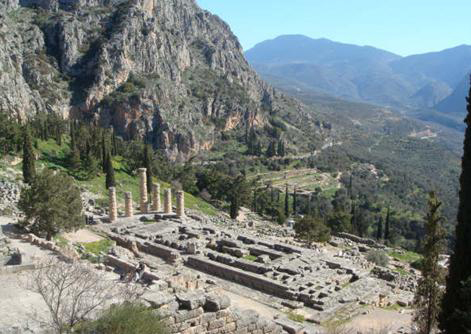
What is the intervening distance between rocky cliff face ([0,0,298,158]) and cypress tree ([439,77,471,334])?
7740cm

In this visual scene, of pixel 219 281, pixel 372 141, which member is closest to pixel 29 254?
pixel 219 281

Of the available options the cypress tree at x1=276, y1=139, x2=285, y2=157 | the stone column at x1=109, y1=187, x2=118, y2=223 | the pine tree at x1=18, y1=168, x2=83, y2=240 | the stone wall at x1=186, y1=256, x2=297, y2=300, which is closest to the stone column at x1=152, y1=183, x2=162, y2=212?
the stone column at x1=109, y1=187, x2=118, y2=223

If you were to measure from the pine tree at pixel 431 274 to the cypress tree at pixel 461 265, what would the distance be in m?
0.66

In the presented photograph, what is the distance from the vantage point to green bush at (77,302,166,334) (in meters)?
9.86

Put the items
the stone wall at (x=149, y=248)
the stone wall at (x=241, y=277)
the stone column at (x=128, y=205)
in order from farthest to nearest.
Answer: the stone column at (x=128, y=205)
the stone wall at (x=149, y=248)
the stone wall at (x=241, y=277)

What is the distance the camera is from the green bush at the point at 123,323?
32.3 ft

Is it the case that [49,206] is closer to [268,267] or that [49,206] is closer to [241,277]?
[241,277]

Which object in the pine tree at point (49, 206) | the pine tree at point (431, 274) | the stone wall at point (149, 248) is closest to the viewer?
the pine tree at point (431, 274)

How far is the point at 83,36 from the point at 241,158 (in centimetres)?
4673

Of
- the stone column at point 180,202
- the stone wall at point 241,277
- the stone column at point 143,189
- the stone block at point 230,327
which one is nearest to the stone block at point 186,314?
the stone block at point 230,327

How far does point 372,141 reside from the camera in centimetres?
17988

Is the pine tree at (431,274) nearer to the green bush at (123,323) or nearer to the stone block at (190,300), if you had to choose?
the stone block at (190,300)

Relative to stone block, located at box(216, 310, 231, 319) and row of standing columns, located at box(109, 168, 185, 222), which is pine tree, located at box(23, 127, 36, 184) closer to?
row of standing columns, located at box(109, 168, 185, 222)

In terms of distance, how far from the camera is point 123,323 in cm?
992
